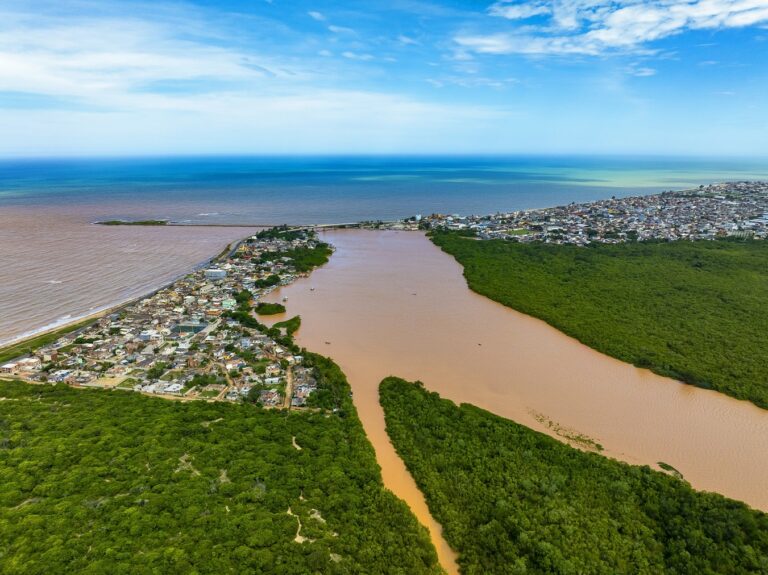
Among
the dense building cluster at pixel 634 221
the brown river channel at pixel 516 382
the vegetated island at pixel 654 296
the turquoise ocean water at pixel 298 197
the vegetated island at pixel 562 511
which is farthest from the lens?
the turquoise ocean water at pixel 298 197

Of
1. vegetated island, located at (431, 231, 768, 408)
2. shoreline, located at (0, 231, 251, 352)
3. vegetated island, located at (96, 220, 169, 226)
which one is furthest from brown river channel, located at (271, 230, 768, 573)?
vegetated island, located at (96, 220, 169, 226)

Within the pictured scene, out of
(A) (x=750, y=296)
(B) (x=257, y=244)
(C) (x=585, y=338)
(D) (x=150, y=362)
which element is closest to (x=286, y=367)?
(D) (x=150, y=362)

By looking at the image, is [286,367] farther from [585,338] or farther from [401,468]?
[585,338]

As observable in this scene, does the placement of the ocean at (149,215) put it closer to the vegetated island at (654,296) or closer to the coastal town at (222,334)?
the coastal town at (222,334)

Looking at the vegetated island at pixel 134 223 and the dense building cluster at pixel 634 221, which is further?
the vegetated island at pixel 134 223

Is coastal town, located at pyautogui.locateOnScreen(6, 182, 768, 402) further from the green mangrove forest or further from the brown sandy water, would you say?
the brown sandy water

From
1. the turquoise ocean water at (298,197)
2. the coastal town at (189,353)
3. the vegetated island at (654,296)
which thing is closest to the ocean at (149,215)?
the turquoise ocean water at (298,197)

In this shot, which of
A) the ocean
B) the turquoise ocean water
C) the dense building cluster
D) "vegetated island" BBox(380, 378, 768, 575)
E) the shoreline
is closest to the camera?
"vegetated island" BBox(380, 378, 768, 575)
